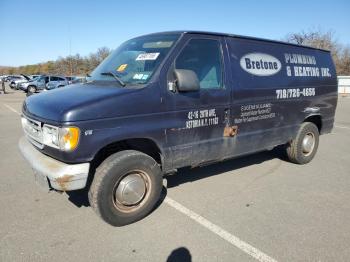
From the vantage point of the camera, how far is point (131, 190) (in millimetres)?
3738

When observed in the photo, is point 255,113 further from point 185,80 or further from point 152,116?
point 152,116

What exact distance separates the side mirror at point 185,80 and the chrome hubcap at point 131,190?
1.14m

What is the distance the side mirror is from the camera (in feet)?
12.3

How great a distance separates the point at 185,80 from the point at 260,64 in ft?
5.90

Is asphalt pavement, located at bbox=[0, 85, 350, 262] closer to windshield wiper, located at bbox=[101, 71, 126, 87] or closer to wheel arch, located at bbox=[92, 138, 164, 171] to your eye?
wheel arch, located at bbox=[92, 138, 164, 171]

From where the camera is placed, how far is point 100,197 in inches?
137

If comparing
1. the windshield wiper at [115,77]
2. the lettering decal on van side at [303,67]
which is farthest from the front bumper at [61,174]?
the lettering decal on van side at [303,67]

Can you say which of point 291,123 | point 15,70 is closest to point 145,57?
point 291,123

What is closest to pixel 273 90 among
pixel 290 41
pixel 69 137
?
pixel 69 137

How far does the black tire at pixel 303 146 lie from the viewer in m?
6.03

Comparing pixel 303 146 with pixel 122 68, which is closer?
pixel 122 68

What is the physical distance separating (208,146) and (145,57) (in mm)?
1425

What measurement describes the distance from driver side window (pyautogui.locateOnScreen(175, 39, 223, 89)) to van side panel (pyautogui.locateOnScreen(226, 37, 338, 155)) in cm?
24

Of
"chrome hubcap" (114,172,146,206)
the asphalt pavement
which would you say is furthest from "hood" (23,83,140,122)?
the asphalt pavement
